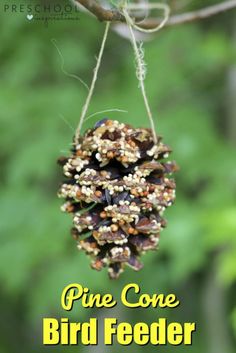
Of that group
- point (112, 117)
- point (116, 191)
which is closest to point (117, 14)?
point (116, 191)

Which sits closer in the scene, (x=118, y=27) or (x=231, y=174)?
(x=118, y=27)

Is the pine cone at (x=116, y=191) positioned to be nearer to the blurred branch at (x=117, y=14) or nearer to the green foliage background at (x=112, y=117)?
the blurred branch at (x=117, y=14)

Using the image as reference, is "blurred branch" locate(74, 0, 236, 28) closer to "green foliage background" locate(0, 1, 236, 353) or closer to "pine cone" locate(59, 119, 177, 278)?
"pine cone" locate(59, 119, 177, 278)

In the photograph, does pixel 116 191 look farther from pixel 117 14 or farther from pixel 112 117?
pixel 112 117

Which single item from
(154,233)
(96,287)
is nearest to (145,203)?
(154,233)

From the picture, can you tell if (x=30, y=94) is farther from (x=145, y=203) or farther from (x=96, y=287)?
(x=145, y=203)

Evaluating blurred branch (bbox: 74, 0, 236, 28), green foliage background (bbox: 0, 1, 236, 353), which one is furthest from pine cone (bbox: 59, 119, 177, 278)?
green foliage background (bbox: 0, 1, 236, 353)
